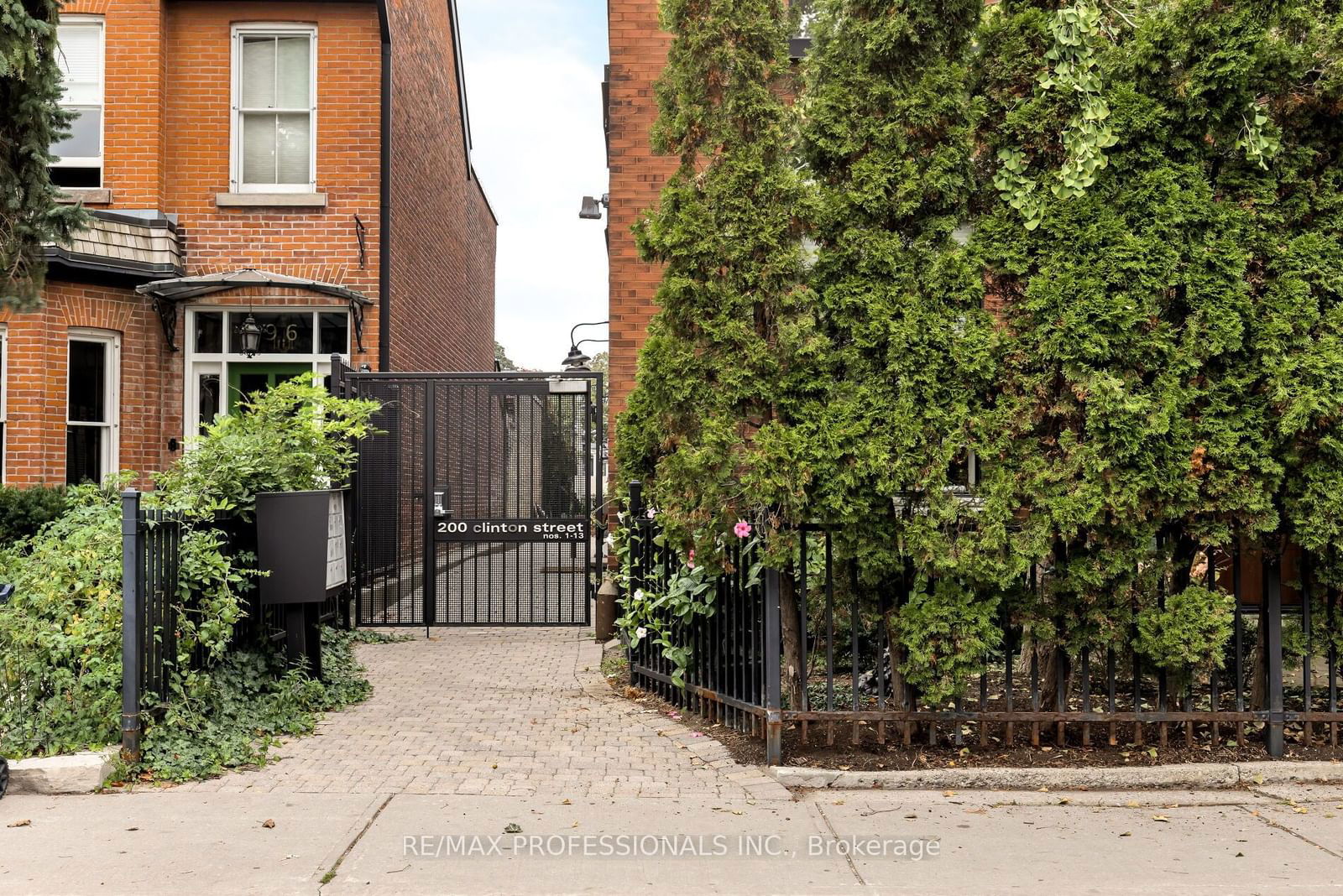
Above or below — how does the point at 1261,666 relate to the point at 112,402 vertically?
below

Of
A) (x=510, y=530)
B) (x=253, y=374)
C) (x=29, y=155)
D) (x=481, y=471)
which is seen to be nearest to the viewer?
(x=29, y=155)

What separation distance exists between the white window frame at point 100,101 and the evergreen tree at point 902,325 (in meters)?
10.0

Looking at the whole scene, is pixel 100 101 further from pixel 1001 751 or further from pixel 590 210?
pixel 1001 751

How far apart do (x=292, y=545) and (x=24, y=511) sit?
489 cm

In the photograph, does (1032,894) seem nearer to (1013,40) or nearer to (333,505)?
(1013,40)

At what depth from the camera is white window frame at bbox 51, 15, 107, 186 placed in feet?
40.3

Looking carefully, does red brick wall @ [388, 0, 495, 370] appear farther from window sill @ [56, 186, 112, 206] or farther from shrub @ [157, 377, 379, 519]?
shrub @ [157, 377, 379, 519]

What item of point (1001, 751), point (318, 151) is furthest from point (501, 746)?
point (318, 151)

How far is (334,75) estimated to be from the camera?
12.7 metres

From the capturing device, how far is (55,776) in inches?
210

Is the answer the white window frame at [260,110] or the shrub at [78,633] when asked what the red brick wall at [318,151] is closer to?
the white window frame at [260,110]

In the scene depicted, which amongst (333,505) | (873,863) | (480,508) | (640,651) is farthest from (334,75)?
(873,863)

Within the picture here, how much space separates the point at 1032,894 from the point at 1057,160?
3.64m
